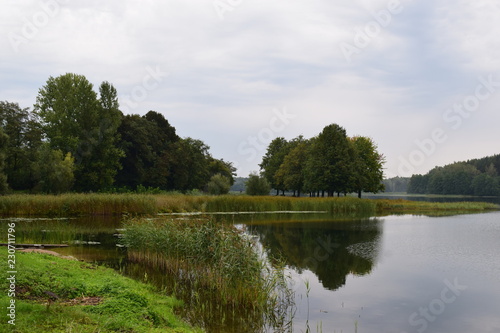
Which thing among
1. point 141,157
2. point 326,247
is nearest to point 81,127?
point 141,157

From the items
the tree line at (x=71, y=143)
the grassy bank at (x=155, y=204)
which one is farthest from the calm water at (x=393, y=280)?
the tree line at (x=71, y=143)

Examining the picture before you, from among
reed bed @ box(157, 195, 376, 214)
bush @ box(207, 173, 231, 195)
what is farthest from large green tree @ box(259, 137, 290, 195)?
reed bed @ box(157, 195, 376, 214)

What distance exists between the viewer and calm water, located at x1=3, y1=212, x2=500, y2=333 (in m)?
11.9

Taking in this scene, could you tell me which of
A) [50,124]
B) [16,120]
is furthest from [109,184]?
[16,120]

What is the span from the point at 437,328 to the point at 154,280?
8.43 meters

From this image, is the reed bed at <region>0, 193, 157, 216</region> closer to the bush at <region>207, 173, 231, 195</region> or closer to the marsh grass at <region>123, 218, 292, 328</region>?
the marsh grass at <region>123, 218, 292, 328</region>

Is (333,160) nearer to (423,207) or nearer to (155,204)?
(423,207)

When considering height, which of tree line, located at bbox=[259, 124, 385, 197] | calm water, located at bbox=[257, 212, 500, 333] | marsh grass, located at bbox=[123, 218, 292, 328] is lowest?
calm water, located at bbox=[257, 212, 500, 333]

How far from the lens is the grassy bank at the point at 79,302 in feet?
26.9

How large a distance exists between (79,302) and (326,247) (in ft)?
53.6

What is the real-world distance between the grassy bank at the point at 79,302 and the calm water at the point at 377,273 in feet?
5.47

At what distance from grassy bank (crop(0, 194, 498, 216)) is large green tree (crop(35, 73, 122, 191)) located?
15.6 meters

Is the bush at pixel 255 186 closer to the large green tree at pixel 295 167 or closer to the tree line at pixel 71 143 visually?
the tree line at pixel 71 143

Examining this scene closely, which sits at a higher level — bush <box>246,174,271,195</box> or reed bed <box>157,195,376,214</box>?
bush <box>246,174,271,195</box>
